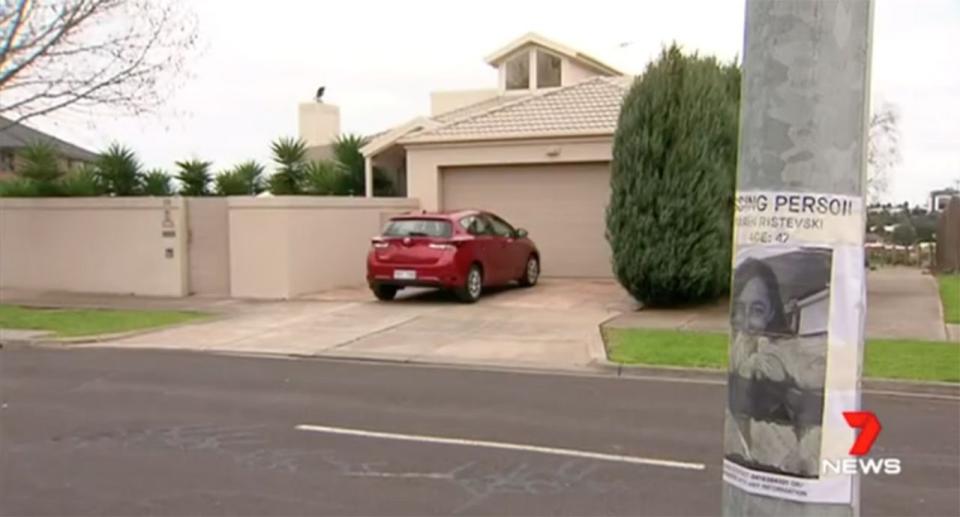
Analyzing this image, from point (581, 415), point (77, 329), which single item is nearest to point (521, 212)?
point (77, 329)

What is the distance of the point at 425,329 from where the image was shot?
13.5m

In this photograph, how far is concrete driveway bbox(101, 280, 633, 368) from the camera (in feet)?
37.9

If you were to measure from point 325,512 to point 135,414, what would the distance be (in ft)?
11.9

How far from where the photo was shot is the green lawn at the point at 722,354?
9.53 m

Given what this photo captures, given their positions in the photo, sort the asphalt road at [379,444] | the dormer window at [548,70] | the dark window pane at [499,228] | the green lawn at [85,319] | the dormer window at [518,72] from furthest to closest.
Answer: the dormer window at [518,72] → the dormer window at [548,70] → the dark window pane at [499,228] → the green lawn at [85,319] → the asphalt road at [379,444]

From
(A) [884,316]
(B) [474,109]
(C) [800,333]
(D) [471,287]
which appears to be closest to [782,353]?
(C) [800,333]

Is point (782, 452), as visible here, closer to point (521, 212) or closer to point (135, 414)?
point (135, 414)

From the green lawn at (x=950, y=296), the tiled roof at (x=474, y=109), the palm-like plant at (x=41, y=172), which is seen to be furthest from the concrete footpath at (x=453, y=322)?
the tiled roof at (x=474, y=109)

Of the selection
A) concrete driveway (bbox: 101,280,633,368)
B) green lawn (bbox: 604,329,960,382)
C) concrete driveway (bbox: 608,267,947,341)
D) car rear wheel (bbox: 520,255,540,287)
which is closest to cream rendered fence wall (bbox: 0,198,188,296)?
concrete driveway (bbox: 101,280,633,368)

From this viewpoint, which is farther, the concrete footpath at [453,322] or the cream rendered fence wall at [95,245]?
the cream rendered fence wall at [95,245]

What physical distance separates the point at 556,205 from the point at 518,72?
32.0ft

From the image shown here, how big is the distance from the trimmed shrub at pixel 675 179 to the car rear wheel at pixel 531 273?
12.0 feet

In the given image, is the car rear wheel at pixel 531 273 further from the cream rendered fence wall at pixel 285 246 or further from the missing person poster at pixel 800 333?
the missing person poster at pixel 800 333

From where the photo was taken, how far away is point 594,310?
1534cm
